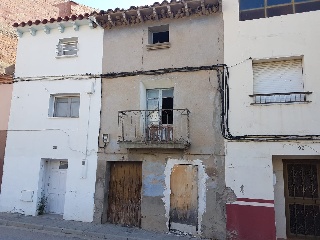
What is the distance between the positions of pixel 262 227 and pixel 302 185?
185 centimetres

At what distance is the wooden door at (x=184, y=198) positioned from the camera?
26.5 feet

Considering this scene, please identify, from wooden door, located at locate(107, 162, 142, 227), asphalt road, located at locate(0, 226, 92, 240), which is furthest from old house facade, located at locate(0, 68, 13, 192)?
wooden door, located at locate(107, 162, 142, 227)

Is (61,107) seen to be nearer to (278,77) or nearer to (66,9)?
(66,9)

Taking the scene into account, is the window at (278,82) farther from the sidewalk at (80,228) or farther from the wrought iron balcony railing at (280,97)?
the sidewalk at (80,228)

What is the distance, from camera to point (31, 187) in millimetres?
9680

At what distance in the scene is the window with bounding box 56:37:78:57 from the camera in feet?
33.8

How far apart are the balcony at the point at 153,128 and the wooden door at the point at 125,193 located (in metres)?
0.96

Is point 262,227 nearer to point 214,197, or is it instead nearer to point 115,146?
point 214,197

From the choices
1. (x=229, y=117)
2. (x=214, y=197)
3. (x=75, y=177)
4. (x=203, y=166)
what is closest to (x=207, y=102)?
(x=229, y=117)

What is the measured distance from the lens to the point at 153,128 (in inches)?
352

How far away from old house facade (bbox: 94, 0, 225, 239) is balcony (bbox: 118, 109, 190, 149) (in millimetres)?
32

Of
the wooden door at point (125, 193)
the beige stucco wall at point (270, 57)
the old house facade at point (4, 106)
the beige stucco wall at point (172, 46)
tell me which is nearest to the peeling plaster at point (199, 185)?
the wooden door at point (125, 193)

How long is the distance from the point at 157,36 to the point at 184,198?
5.60 metres

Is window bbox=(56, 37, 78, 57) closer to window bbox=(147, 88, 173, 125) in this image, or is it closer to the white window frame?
the white window frame
